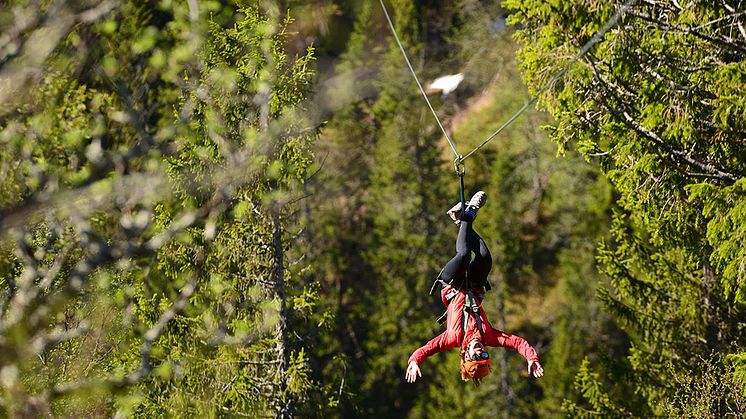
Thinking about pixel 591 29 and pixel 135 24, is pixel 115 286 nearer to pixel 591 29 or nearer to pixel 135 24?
pixel 591 29

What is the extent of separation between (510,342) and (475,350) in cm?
40

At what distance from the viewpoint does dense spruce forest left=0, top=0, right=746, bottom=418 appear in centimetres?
532

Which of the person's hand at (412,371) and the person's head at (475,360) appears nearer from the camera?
the person's head at (475,360)

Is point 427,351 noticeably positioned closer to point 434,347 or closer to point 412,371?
point 434,347

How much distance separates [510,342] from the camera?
27.9 feet

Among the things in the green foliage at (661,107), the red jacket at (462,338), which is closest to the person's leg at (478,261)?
the red jacket at (462,338)

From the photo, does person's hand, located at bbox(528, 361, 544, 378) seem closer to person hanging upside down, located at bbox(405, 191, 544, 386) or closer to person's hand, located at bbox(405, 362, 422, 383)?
person hanging upside down, located at bbox(405, 191, 544, 386)

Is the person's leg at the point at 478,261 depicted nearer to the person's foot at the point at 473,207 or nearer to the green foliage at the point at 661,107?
the person's foot at the point at 473,207

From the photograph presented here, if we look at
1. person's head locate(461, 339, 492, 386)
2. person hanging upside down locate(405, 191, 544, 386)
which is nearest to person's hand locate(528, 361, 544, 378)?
person hanging upside down locate(405, 191, 544, 386)

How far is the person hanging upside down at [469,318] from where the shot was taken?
836 centimetres

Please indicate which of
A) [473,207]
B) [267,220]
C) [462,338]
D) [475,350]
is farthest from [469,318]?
[267,220]

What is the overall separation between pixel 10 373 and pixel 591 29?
24.7 ft

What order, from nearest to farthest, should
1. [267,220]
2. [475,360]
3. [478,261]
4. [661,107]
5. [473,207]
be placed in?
[475,360] → [473,207] → [478,261] → [661,107] → [267,220]

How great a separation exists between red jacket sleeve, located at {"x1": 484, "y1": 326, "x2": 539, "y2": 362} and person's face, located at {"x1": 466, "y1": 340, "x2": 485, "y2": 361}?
0.62ft
